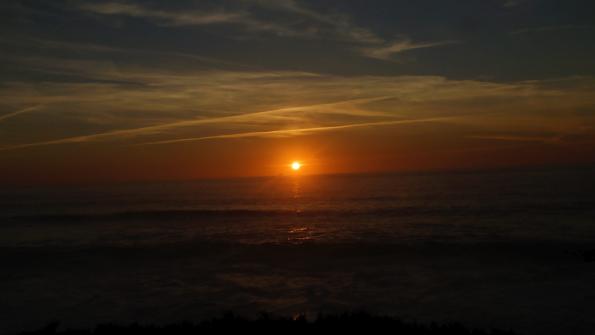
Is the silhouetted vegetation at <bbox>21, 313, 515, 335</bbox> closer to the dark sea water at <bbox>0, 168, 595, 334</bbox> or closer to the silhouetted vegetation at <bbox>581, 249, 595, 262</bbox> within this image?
the dark sea water at <bbox>0, 168, 595, 334</bbox>

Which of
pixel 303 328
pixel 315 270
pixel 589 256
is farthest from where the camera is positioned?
pixel 589 256

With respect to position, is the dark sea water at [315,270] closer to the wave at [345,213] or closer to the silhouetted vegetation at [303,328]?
the wave at [345,213]

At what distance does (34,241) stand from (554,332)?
34.8m

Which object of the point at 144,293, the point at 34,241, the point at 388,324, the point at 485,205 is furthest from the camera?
the point at 485,205

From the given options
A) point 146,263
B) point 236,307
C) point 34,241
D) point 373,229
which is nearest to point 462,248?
point 373,229

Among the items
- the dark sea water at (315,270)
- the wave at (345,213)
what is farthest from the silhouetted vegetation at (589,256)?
the wave at (345,213)

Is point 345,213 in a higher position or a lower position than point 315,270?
lower

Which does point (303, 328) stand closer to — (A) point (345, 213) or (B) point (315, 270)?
(B) point (315, 270)

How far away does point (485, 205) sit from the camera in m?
50.4

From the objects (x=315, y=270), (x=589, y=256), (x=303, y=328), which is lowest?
(x=315, y=270)

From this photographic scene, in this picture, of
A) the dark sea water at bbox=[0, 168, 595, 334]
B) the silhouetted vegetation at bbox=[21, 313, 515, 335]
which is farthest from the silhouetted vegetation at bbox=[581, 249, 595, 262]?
the silhouetted vegetation at bbox=[21, 313, 515, 335]

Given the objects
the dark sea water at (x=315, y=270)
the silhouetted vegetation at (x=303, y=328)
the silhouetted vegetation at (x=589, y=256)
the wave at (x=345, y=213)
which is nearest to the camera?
the silhouetted vegetation at (x=303, y=328)

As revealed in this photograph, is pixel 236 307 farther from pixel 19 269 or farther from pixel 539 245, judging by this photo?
pixel 539 245

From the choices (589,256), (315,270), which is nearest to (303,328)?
(315,270)
